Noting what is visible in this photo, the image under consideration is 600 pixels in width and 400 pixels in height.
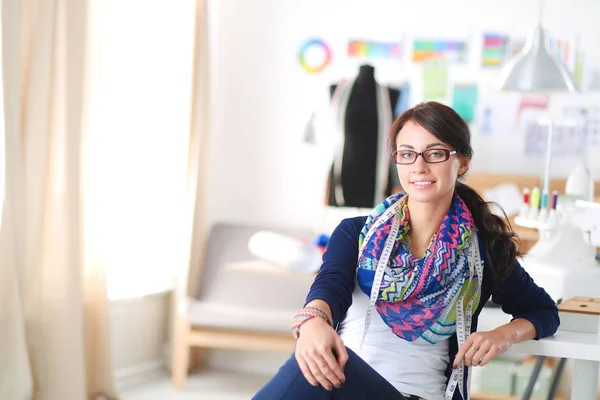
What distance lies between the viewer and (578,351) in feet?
5.43

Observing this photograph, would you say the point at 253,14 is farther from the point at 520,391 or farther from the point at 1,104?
the point at 520,391

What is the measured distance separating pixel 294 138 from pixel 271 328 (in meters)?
1.03

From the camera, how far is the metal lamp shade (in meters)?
3.03

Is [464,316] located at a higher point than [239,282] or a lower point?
higher

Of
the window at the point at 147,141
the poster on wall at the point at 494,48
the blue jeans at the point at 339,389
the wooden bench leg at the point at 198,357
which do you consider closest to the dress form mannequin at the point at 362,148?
the poster on wall at the point at 494,48

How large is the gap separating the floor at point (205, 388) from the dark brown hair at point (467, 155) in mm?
2063

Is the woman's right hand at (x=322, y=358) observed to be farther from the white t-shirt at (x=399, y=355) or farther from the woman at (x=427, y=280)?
the white t-shirt at (x=399, y=355)

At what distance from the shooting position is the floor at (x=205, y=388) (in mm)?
3567

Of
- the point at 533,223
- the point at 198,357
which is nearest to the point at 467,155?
the point at 533,223

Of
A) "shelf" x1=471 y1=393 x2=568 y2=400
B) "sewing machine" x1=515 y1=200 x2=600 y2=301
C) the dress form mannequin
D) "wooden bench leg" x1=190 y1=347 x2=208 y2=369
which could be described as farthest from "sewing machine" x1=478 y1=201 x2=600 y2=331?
"wooden bench leg" x1=190 y1=347 x2=208 y2=369

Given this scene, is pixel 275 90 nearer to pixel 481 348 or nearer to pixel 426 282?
pixel 426 282

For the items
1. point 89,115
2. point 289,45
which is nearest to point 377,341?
point 89,115

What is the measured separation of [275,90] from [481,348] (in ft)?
8.99

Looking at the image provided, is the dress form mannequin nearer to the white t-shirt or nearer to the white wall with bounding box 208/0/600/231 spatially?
the white wall with bounding box 208/0/600/231
